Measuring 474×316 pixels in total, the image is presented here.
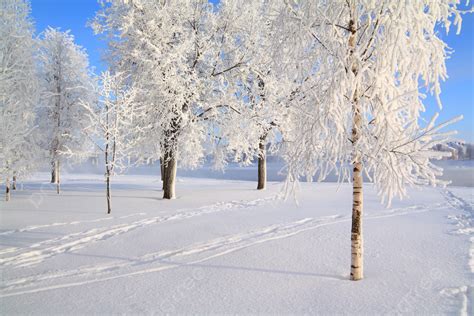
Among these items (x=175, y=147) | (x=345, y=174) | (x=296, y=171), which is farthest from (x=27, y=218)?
(x=345, y=174)

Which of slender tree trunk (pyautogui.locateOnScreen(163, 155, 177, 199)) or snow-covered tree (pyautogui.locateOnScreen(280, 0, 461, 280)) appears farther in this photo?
slender tree trunk (pyautogui.locateOnScreen(163, 155, 177, 199))

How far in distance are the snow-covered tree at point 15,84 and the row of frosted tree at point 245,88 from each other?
69 millimetres

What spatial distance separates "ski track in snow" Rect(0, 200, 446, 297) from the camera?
5676 millimetres

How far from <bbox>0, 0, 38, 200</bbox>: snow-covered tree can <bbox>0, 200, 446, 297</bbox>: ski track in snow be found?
5.65 m

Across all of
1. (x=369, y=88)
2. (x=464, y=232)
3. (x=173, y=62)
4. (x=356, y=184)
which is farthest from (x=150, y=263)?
(x=173, y=62)

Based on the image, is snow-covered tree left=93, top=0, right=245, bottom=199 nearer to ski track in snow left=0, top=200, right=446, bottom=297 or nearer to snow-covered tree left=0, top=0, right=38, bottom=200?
snow-covered tree left=0, top=0, right=38, bottom=200

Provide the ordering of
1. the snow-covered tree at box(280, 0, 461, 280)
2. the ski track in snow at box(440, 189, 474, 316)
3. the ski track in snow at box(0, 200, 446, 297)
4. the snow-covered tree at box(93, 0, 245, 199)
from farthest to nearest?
the snow-covered tree at box(93, 0, 245, 199) < the ski track in snow at box(0, 200, 446, 297) < the snow-covered tree at box(280, 0, 461, 280) < the ski track in snow at box(440, 189, 474, 316)

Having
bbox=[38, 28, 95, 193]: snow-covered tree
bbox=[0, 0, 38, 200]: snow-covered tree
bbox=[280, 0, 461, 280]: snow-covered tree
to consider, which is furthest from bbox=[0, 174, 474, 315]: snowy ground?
bbox=[38, 28, 95, 193]: snow-covered tree

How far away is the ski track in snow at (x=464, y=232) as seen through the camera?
4.44 meters

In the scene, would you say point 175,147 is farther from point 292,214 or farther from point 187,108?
point 292,214

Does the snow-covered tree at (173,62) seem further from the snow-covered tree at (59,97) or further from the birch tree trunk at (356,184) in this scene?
the birch tree trunk at (356,184)

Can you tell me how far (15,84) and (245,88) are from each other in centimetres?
939

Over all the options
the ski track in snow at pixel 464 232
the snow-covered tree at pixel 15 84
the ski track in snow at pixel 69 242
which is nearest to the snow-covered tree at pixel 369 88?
the ski track in snow at pixel 464 232

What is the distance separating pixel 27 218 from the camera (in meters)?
10.7
